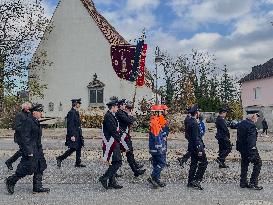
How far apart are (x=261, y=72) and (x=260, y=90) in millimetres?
1925

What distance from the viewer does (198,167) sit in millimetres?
9359

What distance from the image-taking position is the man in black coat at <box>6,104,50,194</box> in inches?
330

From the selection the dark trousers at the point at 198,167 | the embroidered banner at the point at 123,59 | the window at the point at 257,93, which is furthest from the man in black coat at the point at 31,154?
the window at the point at 257,93

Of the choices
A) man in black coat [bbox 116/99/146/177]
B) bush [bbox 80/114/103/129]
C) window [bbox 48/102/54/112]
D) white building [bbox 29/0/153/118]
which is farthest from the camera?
window [bbox 48/102/54/112]

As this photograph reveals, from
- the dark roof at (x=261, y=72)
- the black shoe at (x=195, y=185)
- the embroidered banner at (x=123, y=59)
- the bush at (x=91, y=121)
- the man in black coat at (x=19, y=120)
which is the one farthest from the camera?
the dark roof at (x=261, y=72)

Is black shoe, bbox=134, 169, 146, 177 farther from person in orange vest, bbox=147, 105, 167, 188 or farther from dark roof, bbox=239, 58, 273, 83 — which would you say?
dark roof, bbox=239, 58, 273, 83

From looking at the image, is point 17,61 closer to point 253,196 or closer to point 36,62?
point 36,62

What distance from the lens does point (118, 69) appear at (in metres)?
31.8

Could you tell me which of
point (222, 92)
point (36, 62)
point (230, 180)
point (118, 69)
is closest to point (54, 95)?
point (36, 62)

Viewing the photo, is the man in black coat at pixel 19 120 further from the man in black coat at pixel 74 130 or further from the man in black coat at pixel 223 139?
the man in black coat at pixel 223 139

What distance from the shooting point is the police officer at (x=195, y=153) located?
30.3 feet

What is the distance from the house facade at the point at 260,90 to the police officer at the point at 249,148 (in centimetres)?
3511

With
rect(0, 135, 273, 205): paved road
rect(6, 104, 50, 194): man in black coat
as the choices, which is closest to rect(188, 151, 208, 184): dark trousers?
rect(0, 135, 273, 205): paved road

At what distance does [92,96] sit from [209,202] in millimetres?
25228
